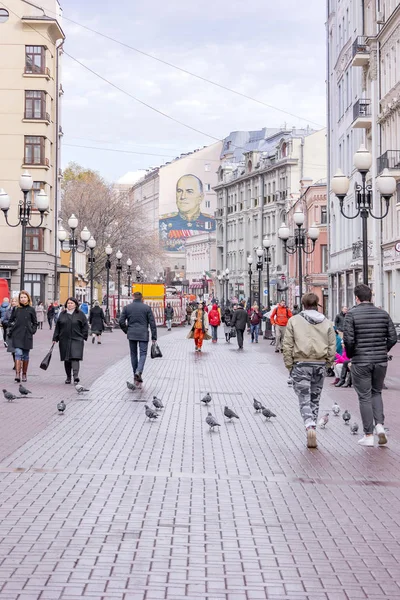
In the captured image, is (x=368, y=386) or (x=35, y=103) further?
(x=35, y=103)

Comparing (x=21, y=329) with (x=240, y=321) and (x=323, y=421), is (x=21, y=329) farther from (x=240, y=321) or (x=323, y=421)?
(x=240, y=321)

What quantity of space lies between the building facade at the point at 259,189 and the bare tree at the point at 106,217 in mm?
12401

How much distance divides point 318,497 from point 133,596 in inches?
127

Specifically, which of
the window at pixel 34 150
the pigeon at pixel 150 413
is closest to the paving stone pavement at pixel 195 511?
the pigeon at pixel 150 413

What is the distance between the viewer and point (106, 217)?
272ft

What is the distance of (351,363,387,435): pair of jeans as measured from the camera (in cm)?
1126

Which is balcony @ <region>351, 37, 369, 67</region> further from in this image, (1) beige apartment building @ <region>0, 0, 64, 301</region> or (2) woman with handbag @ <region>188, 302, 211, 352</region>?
(1) beige apartment building @ <region>0, 0, 64, 301</region>

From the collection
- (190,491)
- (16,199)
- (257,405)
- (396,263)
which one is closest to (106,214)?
(16,199)

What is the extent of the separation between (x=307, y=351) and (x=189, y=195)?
5176 inches

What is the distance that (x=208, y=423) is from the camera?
12406 mm

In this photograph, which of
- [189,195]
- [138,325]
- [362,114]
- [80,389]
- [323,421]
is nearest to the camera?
[323,421]

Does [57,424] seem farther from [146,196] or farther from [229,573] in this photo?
[146,196]

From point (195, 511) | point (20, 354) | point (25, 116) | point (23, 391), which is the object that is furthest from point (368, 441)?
point (25, 116)

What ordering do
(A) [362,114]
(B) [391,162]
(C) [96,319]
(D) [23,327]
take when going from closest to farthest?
(D) [23,327], (C) [96,319], (B) [391,162], (A) [362,114]
